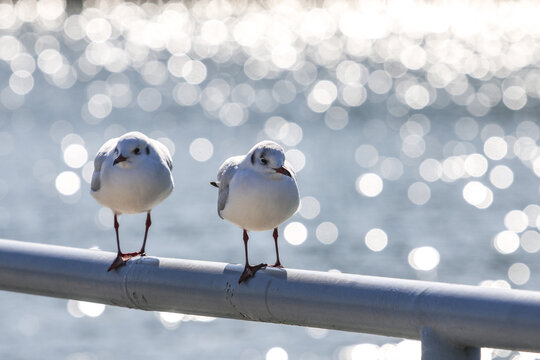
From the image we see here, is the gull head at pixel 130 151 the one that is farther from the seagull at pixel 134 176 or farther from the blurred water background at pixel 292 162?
the blurred water background at pixel 292 162

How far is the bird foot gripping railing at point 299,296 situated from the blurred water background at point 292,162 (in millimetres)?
16852

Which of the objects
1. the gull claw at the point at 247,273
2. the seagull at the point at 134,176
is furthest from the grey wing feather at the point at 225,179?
the gull claw at the point at 247,273

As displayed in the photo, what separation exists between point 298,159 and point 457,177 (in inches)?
247

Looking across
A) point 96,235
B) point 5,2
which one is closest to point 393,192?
point 96,235

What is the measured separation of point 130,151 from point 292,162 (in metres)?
36.5

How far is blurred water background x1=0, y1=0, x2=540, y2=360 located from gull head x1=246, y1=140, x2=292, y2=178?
15.8m

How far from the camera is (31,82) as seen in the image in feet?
234

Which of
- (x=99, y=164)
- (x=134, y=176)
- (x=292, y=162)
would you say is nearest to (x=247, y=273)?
(x=134, y=176)

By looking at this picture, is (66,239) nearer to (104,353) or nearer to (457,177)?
(104,353)

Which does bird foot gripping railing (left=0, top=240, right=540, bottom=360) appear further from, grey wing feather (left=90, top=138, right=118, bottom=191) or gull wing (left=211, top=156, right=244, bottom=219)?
grey wing feather (left=90, top=138, right=118, bottom=191)

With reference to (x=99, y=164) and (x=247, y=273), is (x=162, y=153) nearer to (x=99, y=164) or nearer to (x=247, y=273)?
(x=99, y=164)

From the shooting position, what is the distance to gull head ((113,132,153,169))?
4.75 m

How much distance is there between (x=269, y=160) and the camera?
437 centimetres

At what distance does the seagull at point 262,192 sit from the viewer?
436cm
